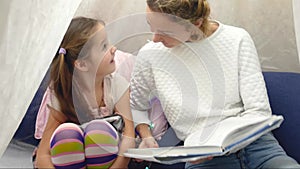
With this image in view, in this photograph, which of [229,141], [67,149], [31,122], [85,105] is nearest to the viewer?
[229,141]

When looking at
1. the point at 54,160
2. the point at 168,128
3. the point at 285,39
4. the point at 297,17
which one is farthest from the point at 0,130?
the point at 285,39

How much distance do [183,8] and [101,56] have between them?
0.23 m

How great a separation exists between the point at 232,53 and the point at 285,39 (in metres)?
0.31

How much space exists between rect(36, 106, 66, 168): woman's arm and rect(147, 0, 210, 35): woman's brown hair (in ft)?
1.14

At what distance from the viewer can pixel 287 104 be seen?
1.15 m

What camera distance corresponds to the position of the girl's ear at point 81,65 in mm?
1094

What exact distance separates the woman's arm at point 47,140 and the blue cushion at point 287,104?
53cm

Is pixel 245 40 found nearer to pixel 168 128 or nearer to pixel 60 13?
pixel 168 128

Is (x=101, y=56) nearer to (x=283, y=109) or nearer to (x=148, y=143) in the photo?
(x=148, y=143)

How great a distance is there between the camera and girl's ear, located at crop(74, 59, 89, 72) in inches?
43.1

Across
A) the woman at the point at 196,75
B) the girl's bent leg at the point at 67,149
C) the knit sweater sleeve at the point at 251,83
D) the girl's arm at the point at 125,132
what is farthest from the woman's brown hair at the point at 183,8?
the girl's bent leg at the point at 67,149

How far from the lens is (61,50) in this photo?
3.58ft

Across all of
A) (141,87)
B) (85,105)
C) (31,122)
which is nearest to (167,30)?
(141,87)

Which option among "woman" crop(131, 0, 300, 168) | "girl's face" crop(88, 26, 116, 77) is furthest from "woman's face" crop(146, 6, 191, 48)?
"girl's face" crop(88, 26, 116, 77)
